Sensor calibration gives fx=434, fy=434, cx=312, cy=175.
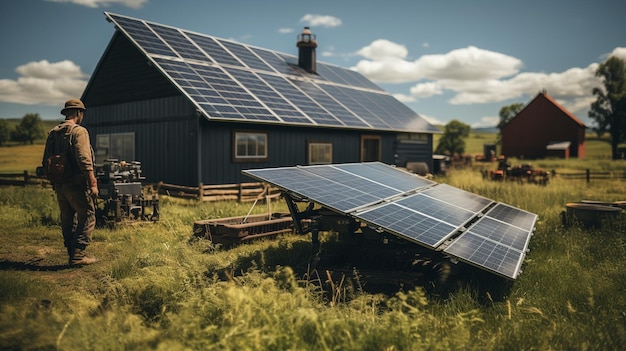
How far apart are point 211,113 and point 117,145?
6.78 meters

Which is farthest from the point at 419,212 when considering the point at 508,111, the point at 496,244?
the point at 508,111

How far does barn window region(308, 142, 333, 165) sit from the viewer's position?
19.2m

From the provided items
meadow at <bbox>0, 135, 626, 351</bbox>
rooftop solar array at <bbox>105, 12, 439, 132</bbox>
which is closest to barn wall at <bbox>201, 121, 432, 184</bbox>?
rooftop solar array at <bbox>105, 12, 439, 132</bbox>

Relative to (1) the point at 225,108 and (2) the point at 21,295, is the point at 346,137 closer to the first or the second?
(1) the point at 225,108

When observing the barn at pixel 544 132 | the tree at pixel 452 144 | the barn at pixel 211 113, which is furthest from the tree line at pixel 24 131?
the barn at pixel 544 132

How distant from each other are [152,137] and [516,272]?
610 inches

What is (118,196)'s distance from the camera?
34.1 feet

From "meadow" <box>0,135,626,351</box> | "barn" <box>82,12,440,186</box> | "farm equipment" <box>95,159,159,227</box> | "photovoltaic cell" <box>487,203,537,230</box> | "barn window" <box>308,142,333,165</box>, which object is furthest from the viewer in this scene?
"barn window" <box>308,142,333,165</box>

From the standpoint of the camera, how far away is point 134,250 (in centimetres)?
787

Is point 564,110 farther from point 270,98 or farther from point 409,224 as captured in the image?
point 409,224

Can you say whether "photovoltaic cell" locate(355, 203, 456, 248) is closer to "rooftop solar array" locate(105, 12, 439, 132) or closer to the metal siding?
"rooftop solar array" locate(105, 12, 439, 132)

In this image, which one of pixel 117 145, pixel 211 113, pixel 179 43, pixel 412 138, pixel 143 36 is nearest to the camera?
pixel 211 113

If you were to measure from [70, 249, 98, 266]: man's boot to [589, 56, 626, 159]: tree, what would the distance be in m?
64.9

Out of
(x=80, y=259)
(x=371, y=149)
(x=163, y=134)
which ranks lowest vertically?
(x=80, y=259)
